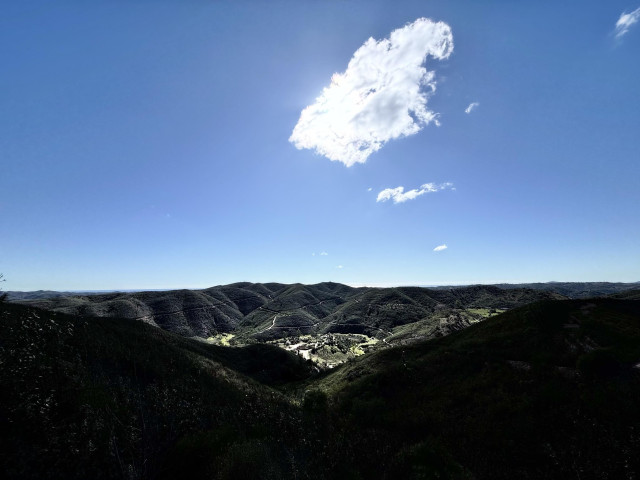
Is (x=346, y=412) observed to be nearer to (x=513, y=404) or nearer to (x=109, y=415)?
(x=513, y=404)

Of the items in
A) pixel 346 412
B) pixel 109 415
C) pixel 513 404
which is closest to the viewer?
pixel 109 415

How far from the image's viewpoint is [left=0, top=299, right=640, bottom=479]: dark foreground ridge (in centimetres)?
1253

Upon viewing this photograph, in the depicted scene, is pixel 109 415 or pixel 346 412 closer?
pixel 109 415

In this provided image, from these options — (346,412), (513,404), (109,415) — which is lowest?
(346,412)

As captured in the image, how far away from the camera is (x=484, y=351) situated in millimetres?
33125

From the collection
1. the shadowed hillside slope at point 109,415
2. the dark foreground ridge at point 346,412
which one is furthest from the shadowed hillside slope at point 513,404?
the shadowed hillside slope at point 109,415

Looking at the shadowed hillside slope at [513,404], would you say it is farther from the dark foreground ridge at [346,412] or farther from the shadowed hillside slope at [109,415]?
the shadowed hillside slope at [109,415]

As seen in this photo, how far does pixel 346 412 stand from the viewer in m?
28.1

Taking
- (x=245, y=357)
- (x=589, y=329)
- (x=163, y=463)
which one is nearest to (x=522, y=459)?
(x=163, y=463)

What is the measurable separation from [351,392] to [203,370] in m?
17.9

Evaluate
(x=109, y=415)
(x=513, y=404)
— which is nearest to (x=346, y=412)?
(x=513, y=404)

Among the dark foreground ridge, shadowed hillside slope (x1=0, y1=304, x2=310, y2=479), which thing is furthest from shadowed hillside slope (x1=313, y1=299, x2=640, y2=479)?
shadowed hillside slope (x1=0, y1=304, x2=310, y2=479)

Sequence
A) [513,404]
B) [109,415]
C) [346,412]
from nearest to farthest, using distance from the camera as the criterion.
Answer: [109,415]
[513,404]
[346,412]

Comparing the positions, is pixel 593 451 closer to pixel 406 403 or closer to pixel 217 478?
pixel 406 403
